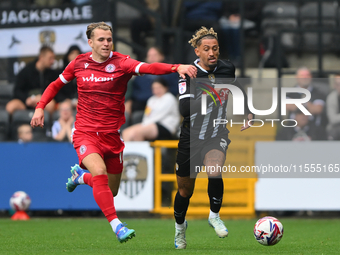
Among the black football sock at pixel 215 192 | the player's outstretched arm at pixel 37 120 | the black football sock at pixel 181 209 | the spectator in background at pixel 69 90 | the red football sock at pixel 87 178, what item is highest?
the spectator in background at pixel 69 90

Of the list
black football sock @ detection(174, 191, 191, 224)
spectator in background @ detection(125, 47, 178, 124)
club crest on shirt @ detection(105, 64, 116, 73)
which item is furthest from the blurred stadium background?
club crest on shirt @ detection(105, 64, 116, 73)

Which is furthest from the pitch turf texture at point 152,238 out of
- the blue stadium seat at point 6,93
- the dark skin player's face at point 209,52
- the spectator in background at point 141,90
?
the blue stadium seat at point 6,93

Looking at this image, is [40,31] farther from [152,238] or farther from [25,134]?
[152,238]

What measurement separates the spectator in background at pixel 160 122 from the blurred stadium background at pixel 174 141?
0.67 feet

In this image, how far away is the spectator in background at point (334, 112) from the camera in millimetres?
10906

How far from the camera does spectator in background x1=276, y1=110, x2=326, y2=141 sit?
35.9ft

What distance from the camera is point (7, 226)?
369 inches

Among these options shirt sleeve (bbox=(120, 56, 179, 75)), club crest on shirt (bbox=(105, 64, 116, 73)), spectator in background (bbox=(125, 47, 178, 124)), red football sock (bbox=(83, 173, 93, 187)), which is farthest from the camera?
spectator in background (bbox=(125, 47, 178, 124))

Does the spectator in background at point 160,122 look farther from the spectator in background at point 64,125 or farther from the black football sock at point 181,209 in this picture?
the black football sock at point 181,209

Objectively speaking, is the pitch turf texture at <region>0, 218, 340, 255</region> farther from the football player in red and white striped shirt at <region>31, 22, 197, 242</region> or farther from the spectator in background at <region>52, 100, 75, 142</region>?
the spectator in background at <region>52, 100, 75, 142</region>

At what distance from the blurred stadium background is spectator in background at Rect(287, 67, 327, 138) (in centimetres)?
32

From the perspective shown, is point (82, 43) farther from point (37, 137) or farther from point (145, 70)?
point (145, 70)

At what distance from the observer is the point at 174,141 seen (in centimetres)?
1104

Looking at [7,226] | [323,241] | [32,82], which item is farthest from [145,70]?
[32,82]
